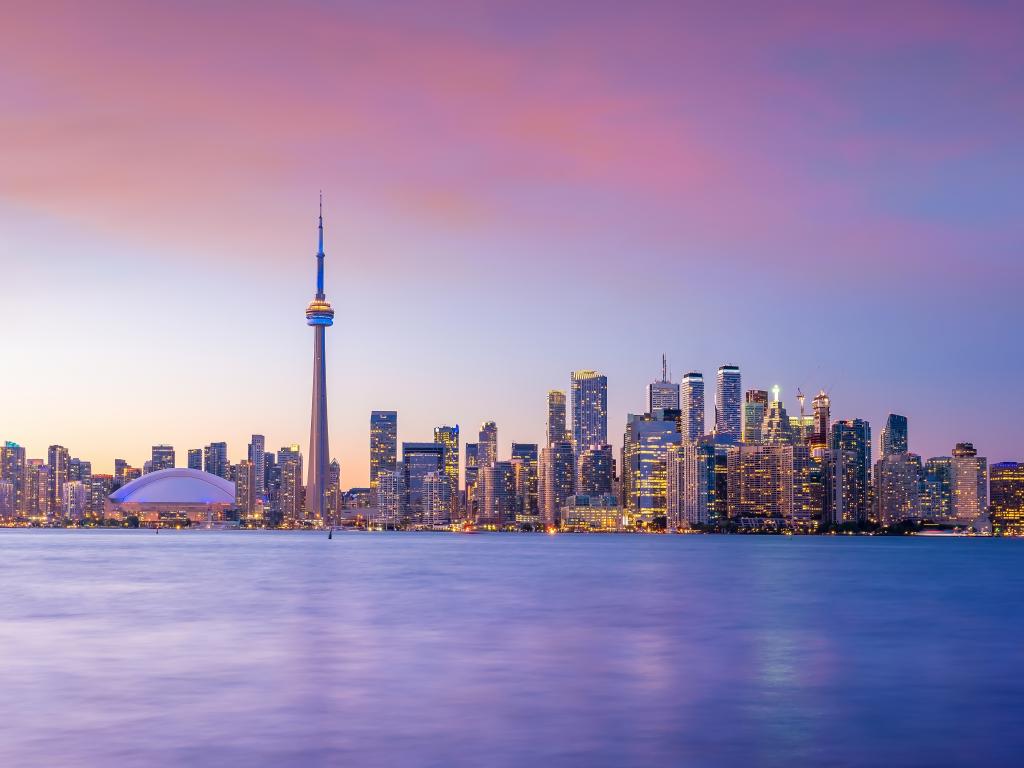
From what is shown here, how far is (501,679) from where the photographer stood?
36.8m

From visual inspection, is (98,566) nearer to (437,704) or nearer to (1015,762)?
(437,704)

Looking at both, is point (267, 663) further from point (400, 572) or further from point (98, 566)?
point (98, 566)

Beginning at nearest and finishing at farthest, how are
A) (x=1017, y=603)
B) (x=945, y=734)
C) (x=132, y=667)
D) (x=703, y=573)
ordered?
(x=945, y=734) < (x=132, y=667) < (x=1017, y=603) < (x=703, y=573)

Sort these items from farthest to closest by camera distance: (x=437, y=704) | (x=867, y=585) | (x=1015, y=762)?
(x=867, y=585) < (x=437, y=704) < (x=1015, y=762)

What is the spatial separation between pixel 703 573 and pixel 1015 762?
9531cm

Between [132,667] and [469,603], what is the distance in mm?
34236

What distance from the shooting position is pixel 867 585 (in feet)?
328

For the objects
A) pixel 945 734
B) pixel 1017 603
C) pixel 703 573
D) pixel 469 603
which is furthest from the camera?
pixel 703 573

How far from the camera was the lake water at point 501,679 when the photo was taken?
25.6 m

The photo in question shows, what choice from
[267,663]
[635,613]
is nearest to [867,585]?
[635,613]

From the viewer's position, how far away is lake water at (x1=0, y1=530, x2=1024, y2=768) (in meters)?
25.6

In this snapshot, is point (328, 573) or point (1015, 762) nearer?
point (1015, 762)

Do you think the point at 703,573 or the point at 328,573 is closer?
the point at 328,573

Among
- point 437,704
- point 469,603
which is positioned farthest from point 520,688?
point 469,603
